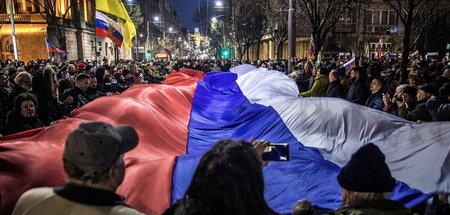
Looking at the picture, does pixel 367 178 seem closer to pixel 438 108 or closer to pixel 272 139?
pixel 438 108

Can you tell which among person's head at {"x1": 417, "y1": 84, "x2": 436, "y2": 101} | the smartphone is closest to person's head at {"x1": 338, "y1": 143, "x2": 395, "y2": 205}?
the smartphone

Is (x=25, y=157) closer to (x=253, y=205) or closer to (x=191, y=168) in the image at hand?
(x=191, y=168)

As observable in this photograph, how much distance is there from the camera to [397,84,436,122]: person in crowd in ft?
19.7

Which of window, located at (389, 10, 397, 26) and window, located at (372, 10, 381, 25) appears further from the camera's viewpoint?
window, located at (389, 10, 397, 26)

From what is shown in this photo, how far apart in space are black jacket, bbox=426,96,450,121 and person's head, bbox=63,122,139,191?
507cm

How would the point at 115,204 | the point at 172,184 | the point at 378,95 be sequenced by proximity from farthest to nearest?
the point at 378,95 → the point at 172,184 → the point at 115,204

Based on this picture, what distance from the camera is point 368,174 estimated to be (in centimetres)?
229

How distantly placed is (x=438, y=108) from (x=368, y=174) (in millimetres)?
4171

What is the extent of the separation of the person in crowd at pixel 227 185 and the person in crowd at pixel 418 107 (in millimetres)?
4647

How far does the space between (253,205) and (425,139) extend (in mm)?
3827

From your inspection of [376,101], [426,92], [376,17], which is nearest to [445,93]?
[426,92]

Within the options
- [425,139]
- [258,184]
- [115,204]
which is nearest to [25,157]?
[115,204]

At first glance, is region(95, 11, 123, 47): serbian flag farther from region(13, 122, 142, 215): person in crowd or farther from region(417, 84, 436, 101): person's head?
region(13, 122, 142, 215): person in crowd

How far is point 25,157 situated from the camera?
3939 millimetres
